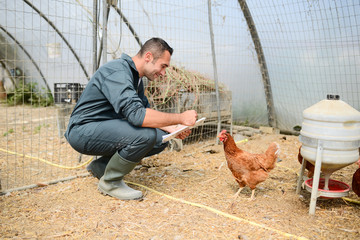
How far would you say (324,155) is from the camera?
2363 millimetres

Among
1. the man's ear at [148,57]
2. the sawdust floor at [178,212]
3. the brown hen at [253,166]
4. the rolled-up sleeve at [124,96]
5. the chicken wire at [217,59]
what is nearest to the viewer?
the sawdust floor at [178,212]

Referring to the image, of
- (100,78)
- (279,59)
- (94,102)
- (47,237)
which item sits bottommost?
(47,237)

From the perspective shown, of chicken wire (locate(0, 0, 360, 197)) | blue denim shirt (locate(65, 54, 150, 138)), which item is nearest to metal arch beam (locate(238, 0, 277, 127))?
chicken wire (locate(0, 0, 360, 197))

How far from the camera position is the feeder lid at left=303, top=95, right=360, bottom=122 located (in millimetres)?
2295

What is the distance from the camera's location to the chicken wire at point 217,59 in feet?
14.0

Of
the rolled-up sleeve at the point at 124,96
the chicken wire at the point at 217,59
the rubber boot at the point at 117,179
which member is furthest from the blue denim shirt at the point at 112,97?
the chicken wire at the point at 217,59

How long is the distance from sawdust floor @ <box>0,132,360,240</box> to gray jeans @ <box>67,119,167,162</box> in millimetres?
509

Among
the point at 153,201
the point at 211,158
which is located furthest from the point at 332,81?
the point at 153,201

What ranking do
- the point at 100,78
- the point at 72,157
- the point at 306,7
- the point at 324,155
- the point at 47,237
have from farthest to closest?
the point at 306,7 → the point at 72,157 → the point at 100,78 → the point at 324,155 → the point at 47,237

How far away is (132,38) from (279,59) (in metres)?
3.48

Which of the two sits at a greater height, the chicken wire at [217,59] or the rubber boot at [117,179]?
the chicken wire at [217,59]

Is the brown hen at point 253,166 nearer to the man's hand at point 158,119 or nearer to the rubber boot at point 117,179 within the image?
the man's hand at point 158,119

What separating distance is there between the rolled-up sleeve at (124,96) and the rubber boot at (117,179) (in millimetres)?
433

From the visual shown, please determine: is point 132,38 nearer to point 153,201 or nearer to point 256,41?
point 153,201
